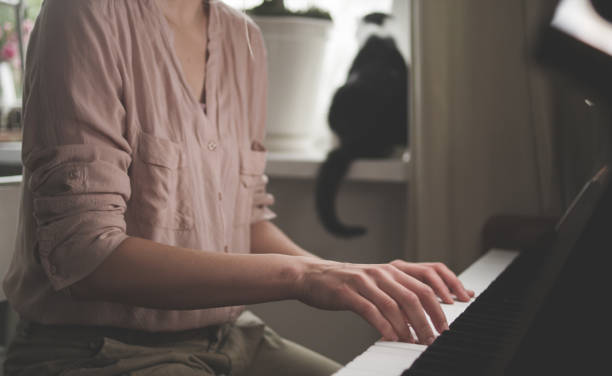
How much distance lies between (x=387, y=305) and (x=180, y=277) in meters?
0.23

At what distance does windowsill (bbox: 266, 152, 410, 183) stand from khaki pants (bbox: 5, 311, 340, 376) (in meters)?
0.67

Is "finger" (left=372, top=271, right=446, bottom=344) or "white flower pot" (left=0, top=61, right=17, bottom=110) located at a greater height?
"white flower pot" (left=0, top=61, right=17, bottom=110)

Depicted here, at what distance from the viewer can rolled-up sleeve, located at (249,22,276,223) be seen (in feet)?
3.28

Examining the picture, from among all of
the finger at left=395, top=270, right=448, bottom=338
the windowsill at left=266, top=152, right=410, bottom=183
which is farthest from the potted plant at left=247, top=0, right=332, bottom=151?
the finger at left=395, top=270, right=448, bottom=338

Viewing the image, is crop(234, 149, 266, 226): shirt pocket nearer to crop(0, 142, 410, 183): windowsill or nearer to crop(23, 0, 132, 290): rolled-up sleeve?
crop(23, 0, 132, 290): rolled-up sleeve

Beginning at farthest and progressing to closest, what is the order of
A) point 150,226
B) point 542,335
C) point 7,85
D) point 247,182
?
point 7,85 → point 247,182 → point 150,226 → point 542,335

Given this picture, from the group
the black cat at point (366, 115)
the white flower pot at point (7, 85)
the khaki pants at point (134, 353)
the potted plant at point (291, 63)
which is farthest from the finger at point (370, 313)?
the white flower pot at point (7, 85)

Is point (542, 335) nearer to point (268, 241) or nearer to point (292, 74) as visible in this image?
point (268, 241)

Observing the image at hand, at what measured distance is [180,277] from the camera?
2.07 feet

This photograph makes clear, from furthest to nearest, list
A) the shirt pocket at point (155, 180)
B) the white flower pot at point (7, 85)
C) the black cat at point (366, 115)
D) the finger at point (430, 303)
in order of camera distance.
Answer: the white flower pot at point (7, 85) < the black cat at point (366, 115) < the shirt pocket at point (155, 180) < the finger at point (430, 303)

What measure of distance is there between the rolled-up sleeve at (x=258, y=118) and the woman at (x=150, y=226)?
51mm

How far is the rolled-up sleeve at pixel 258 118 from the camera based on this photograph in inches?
39.3

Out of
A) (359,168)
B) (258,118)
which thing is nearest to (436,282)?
(258,118)

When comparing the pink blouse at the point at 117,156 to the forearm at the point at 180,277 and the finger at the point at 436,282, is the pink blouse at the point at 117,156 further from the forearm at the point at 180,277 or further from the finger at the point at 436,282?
the finger at the point at 436,282
